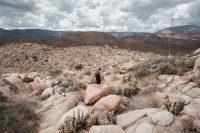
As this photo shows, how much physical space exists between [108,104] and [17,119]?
3.17m

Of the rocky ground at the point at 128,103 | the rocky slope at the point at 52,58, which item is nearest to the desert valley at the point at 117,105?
the rocky ground at the point at 128,103

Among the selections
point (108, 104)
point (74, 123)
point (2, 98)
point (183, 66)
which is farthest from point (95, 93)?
point (183, 66)

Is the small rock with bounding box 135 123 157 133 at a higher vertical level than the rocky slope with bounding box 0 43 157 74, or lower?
higher

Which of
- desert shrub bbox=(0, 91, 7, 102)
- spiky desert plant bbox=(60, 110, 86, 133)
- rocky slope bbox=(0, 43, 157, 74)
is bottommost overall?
rocky slope bbox=(0, 43, 157, 74)

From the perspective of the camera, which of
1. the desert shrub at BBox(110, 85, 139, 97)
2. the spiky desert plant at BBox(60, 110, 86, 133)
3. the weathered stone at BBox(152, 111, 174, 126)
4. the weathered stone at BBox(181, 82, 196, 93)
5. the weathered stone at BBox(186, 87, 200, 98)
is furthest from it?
the desert shrub at BBox(110, 85, 139, 97)

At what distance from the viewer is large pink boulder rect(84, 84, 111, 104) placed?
10156mm

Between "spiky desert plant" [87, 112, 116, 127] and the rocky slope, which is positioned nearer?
"spiky desert plant" [87, 112, 116, 127]

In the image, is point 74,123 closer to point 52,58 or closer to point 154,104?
point 154,104

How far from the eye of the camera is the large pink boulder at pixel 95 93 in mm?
10156

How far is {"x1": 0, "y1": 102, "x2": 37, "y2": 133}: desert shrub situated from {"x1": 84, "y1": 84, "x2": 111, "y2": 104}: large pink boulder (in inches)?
82.8

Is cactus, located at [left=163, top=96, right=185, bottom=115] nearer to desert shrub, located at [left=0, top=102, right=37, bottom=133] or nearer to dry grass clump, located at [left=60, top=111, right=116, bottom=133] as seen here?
dry grass clump, located at [left=60, top=111, right=116, bottom=133]

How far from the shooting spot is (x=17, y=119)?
9.08 metres

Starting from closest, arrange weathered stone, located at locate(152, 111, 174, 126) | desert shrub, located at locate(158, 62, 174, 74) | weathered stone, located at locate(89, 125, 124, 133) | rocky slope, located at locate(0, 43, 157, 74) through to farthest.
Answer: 1. weathered stone, located at locate(89, 125, 124, 133)
2. weathered stone, located at locate(152, 111, 174, 126)
3. desert shrub, located at locate(158, 62, 174, 74)
4. rocky slope, located at locate(0, 43, 157, 74)

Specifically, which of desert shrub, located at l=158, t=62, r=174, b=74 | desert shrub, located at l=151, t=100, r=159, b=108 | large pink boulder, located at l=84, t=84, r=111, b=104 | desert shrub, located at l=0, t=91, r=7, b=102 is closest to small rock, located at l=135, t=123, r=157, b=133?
desert shrub, located at l=151, t=100, r=159, b=108
